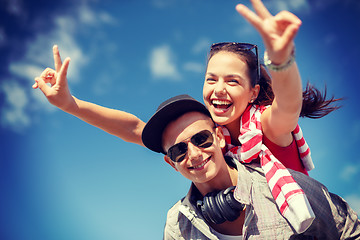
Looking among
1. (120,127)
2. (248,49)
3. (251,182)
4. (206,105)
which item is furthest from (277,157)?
(120,127)

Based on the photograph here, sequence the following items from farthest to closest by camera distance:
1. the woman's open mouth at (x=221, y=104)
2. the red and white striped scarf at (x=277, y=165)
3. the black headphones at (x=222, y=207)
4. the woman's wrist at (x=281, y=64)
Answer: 1. the woman's open mouth at (x=221, y=104)
2. the black headphones at (x=222, y=207)
3. the red and white striped scarf at (x=277, y=165)
4. the woman's wrist at (x=281, y=64)

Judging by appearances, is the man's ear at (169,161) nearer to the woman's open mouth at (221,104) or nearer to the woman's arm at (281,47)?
the woman's open mouth at (221,104)

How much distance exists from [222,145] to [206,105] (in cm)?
51

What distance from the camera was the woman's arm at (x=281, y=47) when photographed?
6.93ft

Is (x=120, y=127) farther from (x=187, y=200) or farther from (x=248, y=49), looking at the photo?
(x=248, y=49)

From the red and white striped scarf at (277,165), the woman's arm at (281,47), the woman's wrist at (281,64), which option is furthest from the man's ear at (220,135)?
the woman's wrist at (281,64)

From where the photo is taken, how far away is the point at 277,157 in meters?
3.51

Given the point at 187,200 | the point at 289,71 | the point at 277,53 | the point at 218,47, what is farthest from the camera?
the point at 218,47

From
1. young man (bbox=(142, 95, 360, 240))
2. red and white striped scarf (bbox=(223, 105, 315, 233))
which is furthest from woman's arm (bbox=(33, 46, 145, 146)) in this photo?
red and white striped scarf (bbox=(223, 105, 315, 233))

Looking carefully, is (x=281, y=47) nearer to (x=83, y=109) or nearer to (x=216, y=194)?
(x=216, y=194)

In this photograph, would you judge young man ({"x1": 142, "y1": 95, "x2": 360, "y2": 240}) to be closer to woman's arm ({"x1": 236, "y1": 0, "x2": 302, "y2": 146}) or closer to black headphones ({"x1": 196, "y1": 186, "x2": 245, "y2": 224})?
black headphones ({"x1": 196, "y1": 186, "x2": 245, "y2": 224})

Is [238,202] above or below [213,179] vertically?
below

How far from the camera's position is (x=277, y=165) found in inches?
125

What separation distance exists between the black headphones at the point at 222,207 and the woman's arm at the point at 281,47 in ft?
3.10
